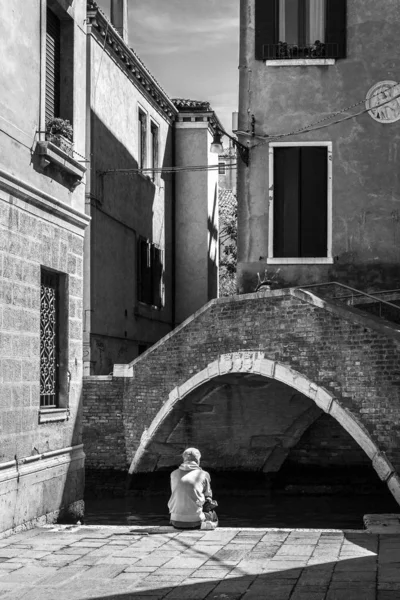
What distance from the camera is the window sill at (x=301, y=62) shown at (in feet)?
49.2

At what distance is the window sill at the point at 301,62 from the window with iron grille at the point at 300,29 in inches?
1.9

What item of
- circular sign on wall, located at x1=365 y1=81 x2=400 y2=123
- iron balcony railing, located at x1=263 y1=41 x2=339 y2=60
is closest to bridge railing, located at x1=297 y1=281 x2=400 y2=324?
circular sign on wall, located at x1=365 y1=81 x2=400 y2=123

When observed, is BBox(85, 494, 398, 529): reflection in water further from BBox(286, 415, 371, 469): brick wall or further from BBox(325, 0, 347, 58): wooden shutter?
BBox(325, 0, 347, 58): wooden shutter

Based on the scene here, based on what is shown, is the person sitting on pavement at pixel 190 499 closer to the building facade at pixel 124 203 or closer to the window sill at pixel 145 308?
the building facade at pixel 124 203

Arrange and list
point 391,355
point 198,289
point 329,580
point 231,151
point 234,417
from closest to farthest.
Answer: point 329,580 < point 391,355 < point 234,417 < point 198,289 < point 231,151

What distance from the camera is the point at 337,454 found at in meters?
17.2

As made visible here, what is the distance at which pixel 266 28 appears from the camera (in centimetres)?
1502

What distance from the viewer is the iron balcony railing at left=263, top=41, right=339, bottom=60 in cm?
1504

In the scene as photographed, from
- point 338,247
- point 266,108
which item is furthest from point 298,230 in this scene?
point 266,108

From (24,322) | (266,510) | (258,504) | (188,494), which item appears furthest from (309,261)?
(24,322)

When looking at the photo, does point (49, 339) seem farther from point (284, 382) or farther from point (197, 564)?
point (284, 382)

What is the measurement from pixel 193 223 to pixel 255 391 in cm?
821

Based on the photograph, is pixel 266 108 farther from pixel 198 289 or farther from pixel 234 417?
pixel 198 289

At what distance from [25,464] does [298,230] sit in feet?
21.3
